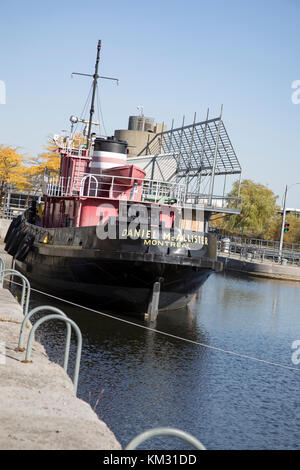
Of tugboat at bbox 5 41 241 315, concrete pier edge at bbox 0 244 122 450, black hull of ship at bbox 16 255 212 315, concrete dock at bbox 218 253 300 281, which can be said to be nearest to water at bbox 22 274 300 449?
black hull of ship at bbox 16 255 212 315

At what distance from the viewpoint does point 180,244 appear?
695 inches

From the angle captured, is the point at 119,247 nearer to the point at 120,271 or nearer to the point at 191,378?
the point at 120,271

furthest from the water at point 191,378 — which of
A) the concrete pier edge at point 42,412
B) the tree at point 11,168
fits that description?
the tree at point 11,168

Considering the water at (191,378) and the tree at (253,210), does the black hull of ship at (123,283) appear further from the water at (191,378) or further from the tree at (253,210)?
the tree at (253,210)

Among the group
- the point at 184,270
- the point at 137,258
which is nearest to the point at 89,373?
the point at 137,258

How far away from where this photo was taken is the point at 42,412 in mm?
6547

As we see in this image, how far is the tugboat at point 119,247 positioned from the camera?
17.4 meters

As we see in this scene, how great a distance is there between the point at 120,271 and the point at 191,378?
5786 mm

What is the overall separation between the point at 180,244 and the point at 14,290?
23.6ft

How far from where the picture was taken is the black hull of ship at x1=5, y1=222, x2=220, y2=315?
17.4 metres

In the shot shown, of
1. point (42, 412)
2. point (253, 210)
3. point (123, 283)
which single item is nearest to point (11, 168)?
point (253, 210)

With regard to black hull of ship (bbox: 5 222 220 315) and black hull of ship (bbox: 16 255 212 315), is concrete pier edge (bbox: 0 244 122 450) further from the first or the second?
black hull of ship (bbox: 16 255 212 315)

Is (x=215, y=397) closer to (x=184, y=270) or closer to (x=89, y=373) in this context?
(x=89, y=373)

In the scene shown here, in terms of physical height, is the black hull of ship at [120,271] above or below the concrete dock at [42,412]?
above
